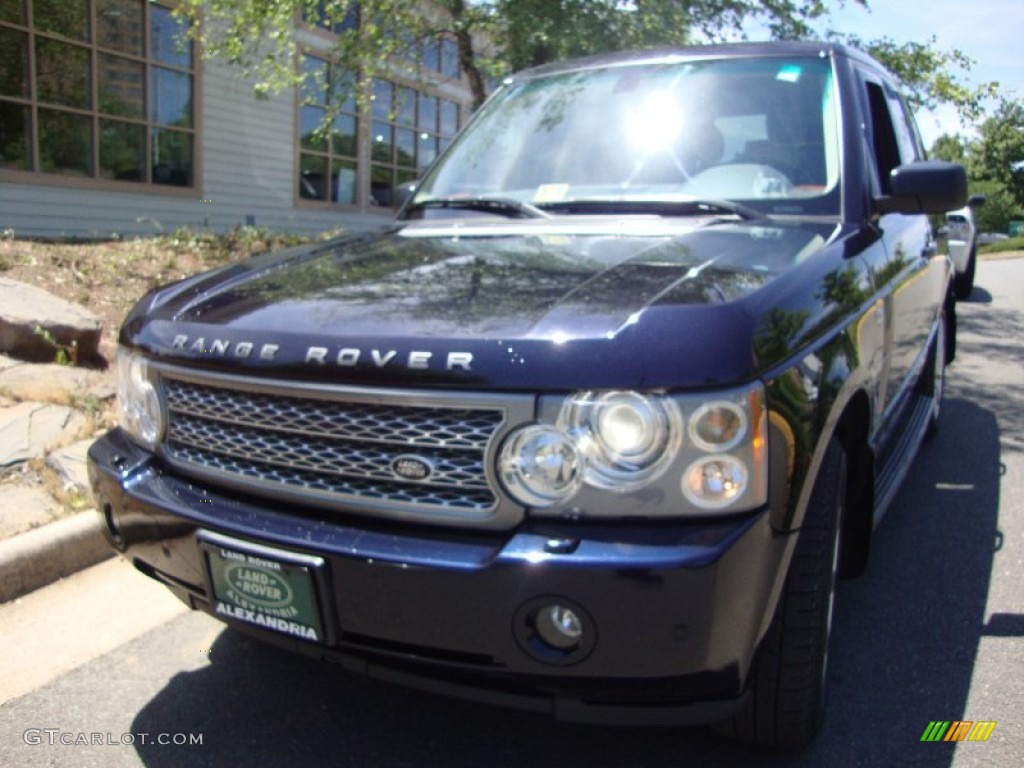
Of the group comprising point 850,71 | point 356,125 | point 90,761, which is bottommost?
point 90,761

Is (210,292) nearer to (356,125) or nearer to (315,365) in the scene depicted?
(315,365)

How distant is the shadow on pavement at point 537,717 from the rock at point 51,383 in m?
2.64

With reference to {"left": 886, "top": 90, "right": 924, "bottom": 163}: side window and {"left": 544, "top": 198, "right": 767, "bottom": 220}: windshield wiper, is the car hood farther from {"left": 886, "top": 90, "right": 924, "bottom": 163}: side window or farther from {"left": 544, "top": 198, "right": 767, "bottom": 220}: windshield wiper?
{"left": 886, "top": 90, "right": 924, "bottom": 163}: side window

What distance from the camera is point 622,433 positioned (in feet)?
6.16

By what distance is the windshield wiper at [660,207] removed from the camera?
118 inches

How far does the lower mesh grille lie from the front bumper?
0.25 feet

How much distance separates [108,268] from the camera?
25.5 ft

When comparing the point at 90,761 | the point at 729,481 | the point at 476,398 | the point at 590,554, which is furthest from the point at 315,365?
the point at 90,761

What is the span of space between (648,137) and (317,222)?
11.8 meters

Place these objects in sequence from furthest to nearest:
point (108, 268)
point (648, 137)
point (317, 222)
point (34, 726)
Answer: point (317, 222) < point (108, 268) < point (648, 137) < point (34, 726)

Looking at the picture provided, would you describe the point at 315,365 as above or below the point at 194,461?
above

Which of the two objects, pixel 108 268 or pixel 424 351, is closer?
pixel 424 351

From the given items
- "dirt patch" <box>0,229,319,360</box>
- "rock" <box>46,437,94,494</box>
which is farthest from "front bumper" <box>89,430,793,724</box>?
"dirt patch" <box>0,229,319,360</box>

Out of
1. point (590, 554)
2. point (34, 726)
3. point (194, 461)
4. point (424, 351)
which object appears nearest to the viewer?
point (590, 554)
